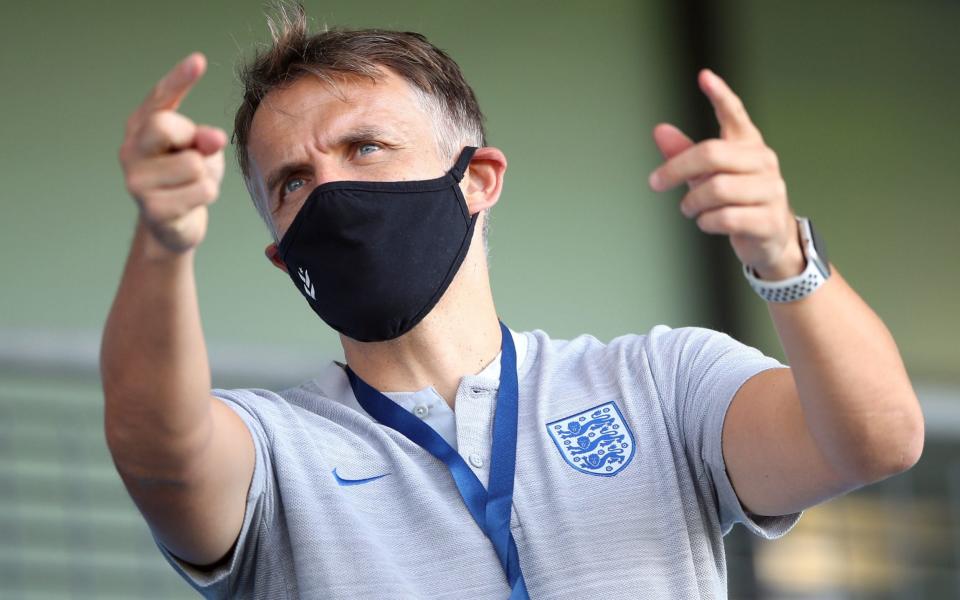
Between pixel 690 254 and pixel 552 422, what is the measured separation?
8.75 feet

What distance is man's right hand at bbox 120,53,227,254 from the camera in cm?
177

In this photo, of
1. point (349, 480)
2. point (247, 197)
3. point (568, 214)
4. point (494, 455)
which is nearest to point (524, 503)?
point (494, 455)

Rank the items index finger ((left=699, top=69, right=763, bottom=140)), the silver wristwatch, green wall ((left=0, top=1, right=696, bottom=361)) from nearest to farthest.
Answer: index finger ((left=699, top=69, right=763, bottom=140)) → the silver wristwatch → green wall ((left=0, top=1, right=696, bottom=361))

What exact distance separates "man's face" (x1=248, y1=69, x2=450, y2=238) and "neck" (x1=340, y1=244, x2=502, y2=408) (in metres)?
0.21

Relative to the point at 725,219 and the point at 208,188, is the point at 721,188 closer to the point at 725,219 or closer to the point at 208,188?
the point at 725,219

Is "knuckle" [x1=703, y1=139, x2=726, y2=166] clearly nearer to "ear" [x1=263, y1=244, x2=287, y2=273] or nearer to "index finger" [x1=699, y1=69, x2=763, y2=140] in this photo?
"index finger" [x1=699, y1=69, x2=763, y2=140]

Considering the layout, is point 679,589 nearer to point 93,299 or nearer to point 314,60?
point 314,60

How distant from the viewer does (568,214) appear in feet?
16.4

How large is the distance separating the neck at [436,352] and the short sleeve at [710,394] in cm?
30

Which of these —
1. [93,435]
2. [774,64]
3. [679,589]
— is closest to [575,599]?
[679,589]

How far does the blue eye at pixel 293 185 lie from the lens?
2.52m

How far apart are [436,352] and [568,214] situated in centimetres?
251

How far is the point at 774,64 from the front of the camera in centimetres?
526

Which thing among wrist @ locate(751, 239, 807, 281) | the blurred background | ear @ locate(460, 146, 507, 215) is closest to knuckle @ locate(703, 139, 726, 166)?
wrist @ locate(751, 239, 807, 281)
